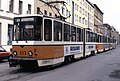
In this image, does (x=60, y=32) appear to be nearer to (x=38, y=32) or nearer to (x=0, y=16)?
(x=38, y=32)

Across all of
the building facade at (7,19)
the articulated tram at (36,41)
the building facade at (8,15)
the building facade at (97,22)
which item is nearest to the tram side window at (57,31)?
the articulated tram at (36,41)

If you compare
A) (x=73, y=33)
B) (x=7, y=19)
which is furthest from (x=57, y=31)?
(x=7, y=19)

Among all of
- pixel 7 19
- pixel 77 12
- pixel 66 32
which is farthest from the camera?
pixel 77 12

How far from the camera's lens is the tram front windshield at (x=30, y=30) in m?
15.2

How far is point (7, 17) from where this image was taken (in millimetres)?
31422

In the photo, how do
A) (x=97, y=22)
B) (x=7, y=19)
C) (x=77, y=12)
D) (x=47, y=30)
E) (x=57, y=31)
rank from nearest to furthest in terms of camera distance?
A: (x=47, y=30), (x=57, y=31), (x=7, y=19), (x=77, y=12), (x=97, y=22)

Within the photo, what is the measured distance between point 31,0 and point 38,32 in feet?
78.2

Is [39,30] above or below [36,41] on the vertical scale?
above

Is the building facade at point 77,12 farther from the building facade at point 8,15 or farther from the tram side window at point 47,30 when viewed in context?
the tram side window at point 47,30

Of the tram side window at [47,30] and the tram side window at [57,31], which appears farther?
the tram side window at [57,31]

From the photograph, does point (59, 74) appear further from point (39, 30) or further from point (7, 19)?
point (7, 19)

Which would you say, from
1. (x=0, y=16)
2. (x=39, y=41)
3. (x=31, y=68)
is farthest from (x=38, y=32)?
(x=0, y=16)

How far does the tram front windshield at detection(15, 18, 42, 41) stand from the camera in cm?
1516

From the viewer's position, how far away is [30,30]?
15.3 m
